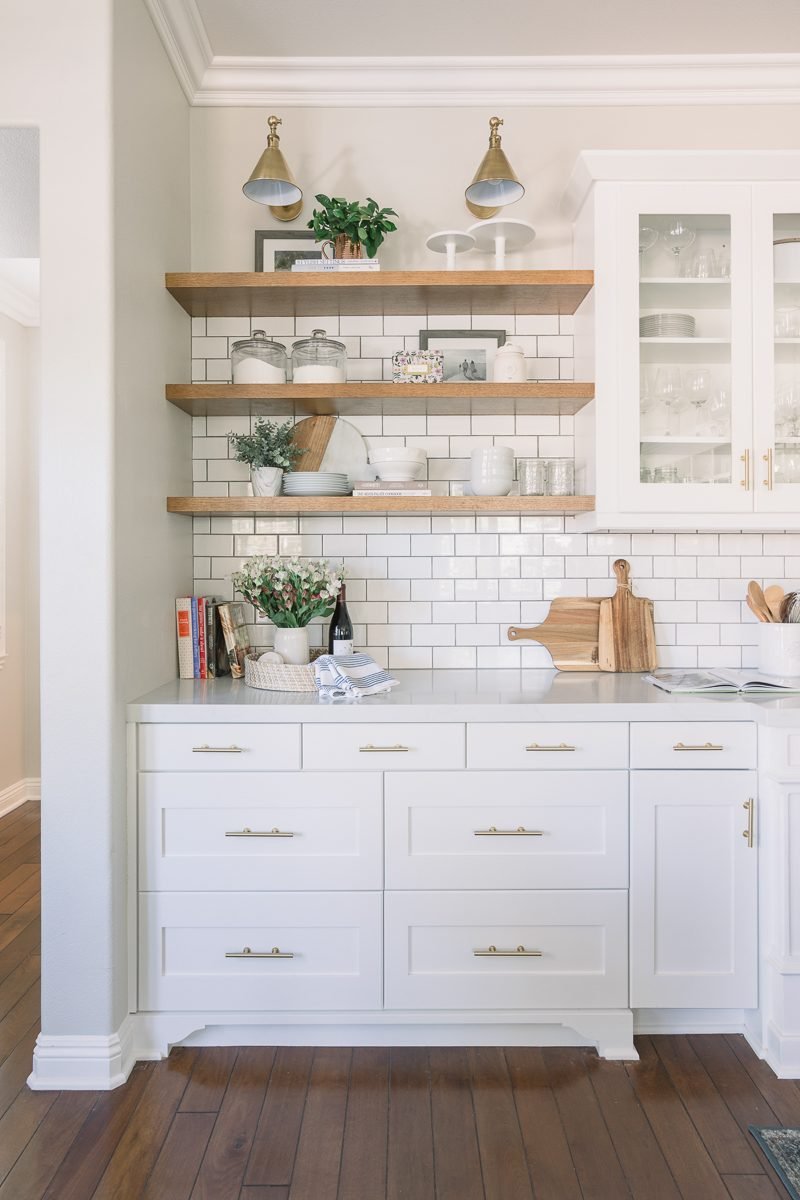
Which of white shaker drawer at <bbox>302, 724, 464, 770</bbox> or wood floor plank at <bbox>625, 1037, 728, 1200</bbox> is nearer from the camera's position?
wood floor plank at <bbox>625, 1037, 728, 1200</bbox>

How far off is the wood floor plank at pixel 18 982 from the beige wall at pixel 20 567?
1.84 m

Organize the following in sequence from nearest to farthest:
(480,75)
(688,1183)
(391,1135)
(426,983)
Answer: (688,1183)
(391,1135)
(426,983)
(480,75)

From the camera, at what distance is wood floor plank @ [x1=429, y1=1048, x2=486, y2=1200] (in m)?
1.63

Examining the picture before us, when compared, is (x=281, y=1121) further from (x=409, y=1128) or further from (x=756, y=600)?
(x=756, y=600)

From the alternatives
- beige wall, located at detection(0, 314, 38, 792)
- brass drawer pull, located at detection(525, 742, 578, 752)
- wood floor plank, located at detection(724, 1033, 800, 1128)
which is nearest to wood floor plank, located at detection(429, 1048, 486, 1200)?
wood floor plank, located at detection(724, 1033, 800, 1128)

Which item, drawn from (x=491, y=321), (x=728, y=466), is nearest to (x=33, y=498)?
(x=491, y=321)

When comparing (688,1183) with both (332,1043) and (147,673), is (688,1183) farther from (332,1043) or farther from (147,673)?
(147,673)

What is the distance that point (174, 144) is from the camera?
8.29ft

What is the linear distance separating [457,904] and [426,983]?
0.73 ft

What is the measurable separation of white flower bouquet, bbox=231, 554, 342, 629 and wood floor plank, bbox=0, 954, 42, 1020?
4.38ft

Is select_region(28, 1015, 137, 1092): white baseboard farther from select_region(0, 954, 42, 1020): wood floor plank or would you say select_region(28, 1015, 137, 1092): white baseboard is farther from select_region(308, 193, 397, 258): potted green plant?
select_region(308, 193, 397, 258): potted green plant

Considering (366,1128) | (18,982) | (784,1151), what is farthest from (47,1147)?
(784,1151)

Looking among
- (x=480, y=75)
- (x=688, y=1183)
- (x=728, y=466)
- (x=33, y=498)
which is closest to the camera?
(x=688, y=1183)

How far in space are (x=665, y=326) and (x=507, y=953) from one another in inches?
73.4
